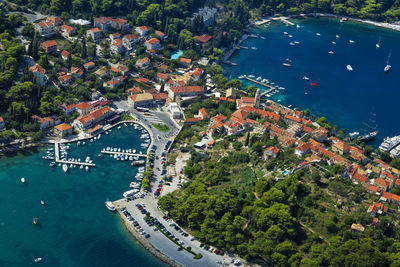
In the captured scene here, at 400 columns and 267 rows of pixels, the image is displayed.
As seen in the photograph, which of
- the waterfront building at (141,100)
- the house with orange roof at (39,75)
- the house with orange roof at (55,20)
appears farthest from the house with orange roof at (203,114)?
the house with orange roof at (55,20)

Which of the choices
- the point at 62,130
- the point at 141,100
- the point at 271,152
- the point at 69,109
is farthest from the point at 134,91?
the point at 271,152

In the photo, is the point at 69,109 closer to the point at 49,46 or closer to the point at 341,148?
the point at 49,46

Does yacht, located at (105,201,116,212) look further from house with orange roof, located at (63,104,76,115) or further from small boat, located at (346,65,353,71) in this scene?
small boat, located at (346,65,353,71)

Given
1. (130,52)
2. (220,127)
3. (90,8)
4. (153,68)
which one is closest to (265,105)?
(220,127)

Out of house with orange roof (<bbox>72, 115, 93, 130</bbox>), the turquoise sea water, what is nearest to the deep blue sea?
house with orange roof (<bbox>72, 115, 93, 130</bbox>)

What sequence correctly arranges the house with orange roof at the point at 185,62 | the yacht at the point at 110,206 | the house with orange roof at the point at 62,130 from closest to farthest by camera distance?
the yacht at the point at 110,206 → the house with orange roof at the point at 62,130 → the house with orange roof at the point at 185,62

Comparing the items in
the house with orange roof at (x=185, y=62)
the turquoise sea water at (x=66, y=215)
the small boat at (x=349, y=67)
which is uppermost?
the house with orange roof at (x=185, y=62)

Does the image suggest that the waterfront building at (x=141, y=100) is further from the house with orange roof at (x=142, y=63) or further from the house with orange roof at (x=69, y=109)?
the house with orange roof at (x=142, y=63)
